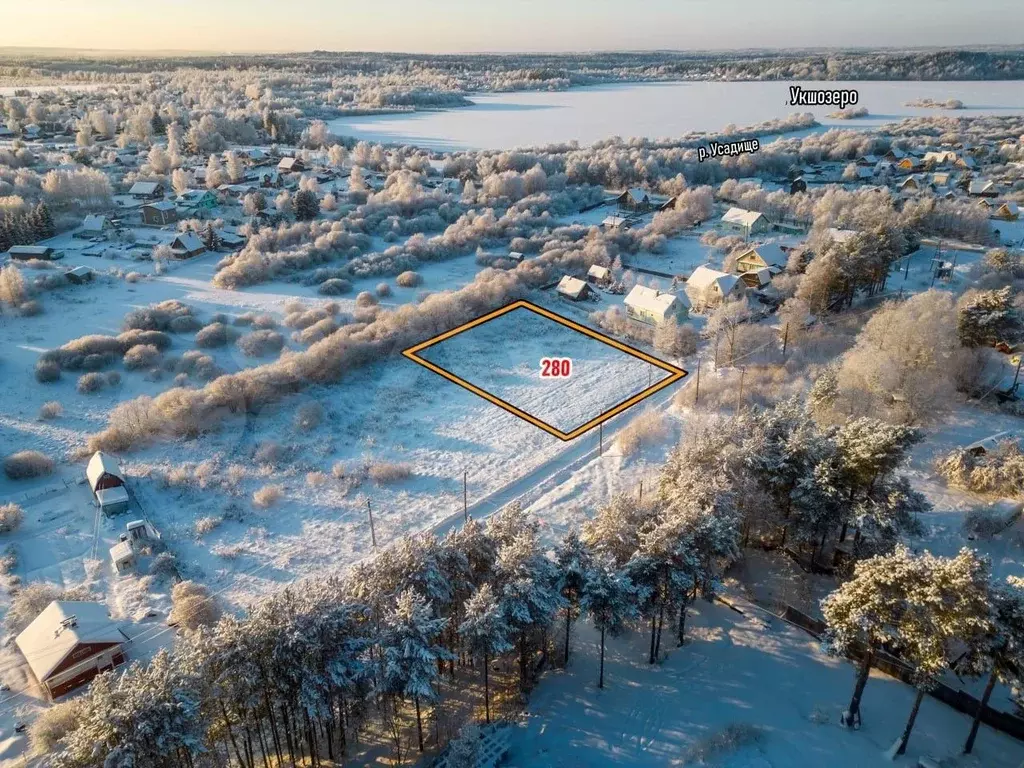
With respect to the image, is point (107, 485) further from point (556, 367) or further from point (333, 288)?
point (333, 288)

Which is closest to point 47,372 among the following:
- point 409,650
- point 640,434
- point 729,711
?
point 409,650

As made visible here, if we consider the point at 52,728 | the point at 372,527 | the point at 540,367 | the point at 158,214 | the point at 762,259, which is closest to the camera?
the point at 52,728

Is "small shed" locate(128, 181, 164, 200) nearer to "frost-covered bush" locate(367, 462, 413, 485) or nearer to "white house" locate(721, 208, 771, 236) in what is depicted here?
"frost-covered bush" locate(367, 462, 413, 485)

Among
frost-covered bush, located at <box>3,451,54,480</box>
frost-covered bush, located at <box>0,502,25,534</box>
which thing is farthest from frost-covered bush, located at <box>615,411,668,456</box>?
frost-covered bush, located at <box>3,451,54,480</box>

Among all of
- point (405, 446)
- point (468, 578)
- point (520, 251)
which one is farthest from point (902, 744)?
point (520, 251)

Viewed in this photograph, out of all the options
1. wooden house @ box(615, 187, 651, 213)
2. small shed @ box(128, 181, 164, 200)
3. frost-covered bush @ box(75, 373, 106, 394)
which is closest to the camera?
Answer: frost-covered bush @ box(75, 373, 106, 394)
